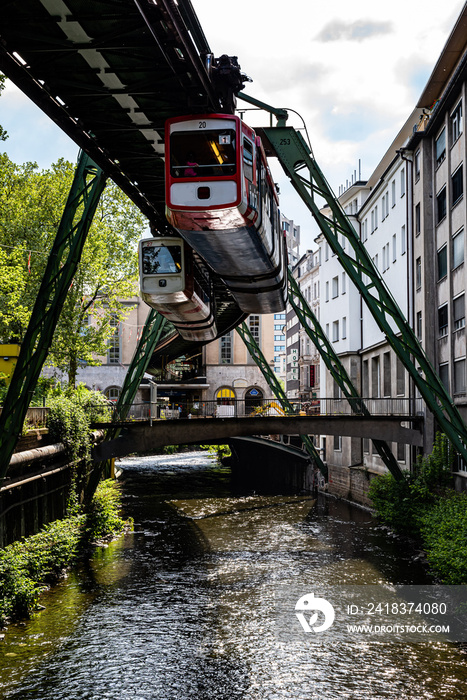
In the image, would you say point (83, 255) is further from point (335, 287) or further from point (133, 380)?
point (335, 287)

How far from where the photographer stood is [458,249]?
2912 centimetres

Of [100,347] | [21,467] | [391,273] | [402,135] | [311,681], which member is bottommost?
[311,681]

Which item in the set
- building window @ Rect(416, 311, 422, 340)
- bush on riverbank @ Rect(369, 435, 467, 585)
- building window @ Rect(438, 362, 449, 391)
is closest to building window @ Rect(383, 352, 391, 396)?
building window @ Rect(416, 311, 422, 340)

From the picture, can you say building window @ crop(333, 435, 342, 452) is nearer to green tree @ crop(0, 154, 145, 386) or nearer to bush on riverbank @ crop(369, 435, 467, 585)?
bush on riverbank @ crop(369, 435, 467, 585)

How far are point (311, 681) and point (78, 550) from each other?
13725mm

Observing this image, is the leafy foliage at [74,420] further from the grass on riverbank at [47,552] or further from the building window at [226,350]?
the building window at [226,350]

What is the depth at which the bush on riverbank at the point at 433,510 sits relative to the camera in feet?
68.3

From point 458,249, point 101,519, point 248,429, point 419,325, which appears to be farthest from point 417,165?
point 101,519

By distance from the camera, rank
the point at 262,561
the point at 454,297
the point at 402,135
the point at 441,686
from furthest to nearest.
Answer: the point at 402,135
the point at 454,297
the point at 262,561
the point at 441,686

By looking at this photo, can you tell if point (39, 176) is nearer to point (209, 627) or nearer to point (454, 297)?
point (454, 297)

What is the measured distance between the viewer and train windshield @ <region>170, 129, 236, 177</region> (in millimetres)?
15367

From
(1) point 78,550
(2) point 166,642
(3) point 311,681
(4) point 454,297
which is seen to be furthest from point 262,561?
(4) point 454,297

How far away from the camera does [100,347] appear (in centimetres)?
4075

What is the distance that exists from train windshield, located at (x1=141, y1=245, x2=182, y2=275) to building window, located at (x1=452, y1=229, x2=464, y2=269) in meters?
11.4
